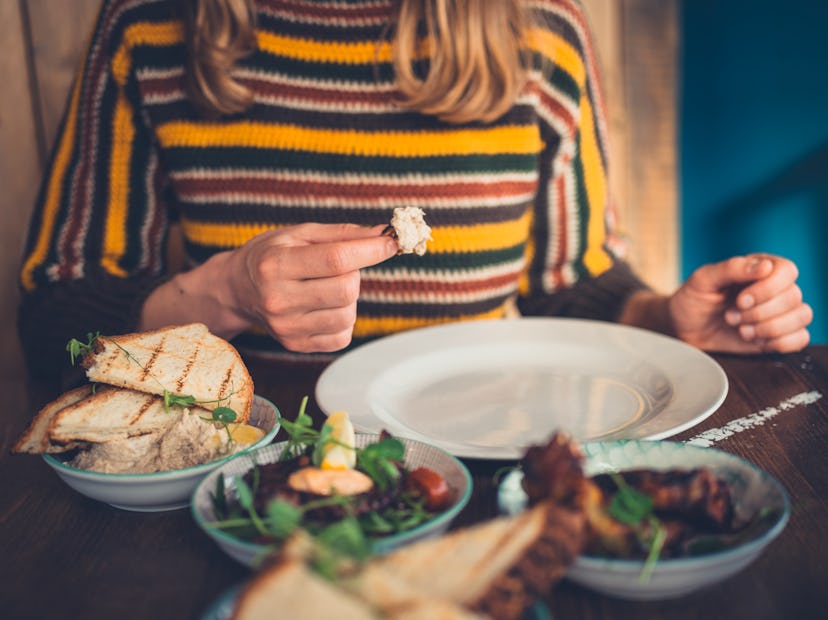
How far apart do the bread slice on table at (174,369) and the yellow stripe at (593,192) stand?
108cm

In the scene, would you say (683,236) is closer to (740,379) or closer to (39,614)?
(740,379)

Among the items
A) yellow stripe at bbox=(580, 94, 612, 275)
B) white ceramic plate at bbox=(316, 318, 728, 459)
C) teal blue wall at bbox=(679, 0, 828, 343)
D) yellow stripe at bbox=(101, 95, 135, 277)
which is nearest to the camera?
white ceramic plate at bbox=(316, 318, 728, 459)

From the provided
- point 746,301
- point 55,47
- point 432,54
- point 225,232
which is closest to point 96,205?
point 225,232

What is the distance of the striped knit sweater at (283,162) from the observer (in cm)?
153

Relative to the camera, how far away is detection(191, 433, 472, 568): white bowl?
Result: 1.91 feet

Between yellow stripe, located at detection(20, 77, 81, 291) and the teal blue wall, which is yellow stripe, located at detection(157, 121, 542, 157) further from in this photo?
the teal blue wall

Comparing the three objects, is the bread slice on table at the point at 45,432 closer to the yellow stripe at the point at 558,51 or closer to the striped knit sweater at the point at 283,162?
the striped knit sweater at the point at 283,162

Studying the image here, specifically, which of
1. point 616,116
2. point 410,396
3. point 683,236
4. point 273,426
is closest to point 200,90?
point 410,396

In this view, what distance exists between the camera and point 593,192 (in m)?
1.79

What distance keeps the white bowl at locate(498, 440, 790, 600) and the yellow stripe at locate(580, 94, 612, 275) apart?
107 centimetres

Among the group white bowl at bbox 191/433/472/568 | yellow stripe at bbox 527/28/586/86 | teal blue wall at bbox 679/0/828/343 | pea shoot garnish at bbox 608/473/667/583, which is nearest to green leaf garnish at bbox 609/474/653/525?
pea shoot garnish at bbox 608/473/667/583

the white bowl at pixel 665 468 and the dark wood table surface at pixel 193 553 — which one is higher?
the white bowl at pixel 665 468

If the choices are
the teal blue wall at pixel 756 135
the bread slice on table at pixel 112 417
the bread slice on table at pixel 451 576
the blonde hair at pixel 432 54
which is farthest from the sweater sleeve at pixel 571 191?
the teal blue wall at pixel 756 135

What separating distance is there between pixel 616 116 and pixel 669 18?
0.69 metres
